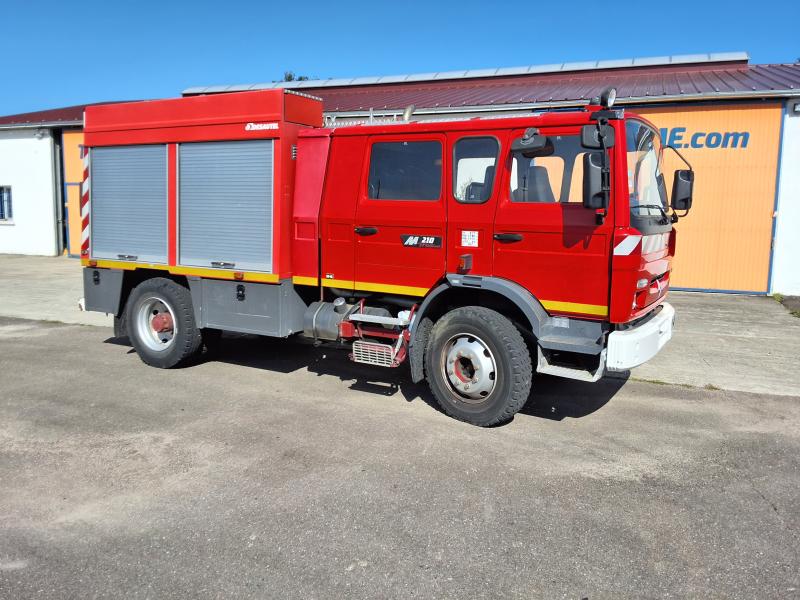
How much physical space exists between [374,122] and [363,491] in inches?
147

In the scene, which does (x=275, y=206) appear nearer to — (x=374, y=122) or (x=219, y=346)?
(x=374, y=122)

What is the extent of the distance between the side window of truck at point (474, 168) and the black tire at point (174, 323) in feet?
11.5

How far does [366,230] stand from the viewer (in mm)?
6266

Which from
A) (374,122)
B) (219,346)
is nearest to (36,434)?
(219,346)

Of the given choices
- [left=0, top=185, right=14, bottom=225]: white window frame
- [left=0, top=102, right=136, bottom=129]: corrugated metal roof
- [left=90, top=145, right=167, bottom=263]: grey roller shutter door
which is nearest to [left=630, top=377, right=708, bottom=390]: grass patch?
[left=90, top=145, right=167, bottom=263]: grey roller shutter door

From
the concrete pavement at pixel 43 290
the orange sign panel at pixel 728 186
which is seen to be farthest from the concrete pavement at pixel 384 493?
the orange sign panel at pixel 728 186

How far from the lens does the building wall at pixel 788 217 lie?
12758 mm

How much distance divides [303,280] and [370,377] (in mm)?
1387

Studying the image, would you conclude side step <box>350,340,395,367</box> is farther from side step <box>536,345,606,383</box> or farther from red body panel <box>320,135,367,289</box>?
side step <box>536,345,606,383</box>

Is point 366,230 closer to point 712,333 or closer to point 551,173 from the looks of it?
point 551,173

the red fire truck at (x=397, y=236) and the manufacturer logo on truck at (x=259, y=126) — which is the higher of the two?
the manufacturer logo on truck at (x=259, y=126)

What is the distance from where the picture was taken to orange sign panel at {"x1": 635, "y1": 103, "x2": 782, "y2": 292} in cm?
1295

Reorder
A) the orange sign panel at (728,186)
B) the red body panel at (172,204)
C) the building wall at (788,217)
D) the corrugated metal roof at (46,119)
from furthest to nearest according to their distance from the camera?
the corrugated metal roof at (46,119), the orange sign panel at (728,186), the building wall at (788,217), the red body panel at (172,204)

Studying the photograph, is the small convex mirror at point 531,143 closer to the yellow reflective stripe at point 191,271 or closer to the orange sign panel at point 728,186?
the yellow reflective stripe at point 191,271
